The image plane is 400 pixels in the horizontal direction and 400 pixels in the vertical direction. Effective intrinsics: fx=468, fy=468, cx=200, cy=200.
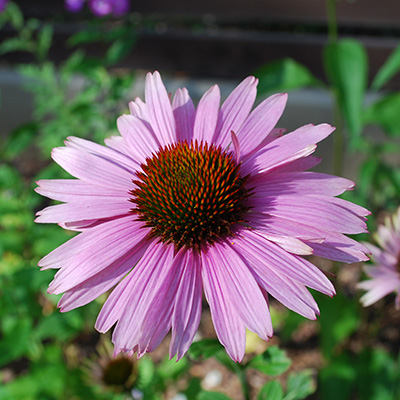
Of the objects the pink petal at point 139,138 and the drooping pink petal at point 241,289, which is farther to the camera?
the pink petal at point 139,138

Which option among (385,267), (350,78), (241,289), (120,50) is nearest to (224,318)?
(241,289)

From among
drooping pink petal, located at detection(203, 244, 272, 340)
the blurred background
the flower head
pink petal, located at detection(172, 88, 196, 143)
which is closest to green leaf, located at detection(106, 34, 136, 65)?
the blurred background

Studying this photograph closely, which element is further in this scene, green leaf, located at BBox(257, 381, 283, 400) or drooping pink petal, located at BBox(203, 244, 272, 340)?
green leaf, located at BBox(257, 381, 283, 400)

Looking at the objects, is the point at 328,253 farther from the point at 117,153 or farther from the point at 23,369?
the point at 23,369

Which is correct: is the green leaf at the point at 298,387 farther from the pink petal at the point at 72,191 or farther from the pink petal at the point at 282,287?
the pink petal at the point at 72,191

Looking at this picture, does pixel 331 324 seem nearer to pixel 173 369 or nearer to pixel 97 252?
pixel 173 369

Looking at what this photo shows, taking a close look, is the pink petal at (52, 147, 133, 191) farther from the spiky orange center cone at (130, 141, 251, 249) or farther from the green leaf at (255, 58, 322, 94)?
the green leaf at (255, 58, 322, 94)

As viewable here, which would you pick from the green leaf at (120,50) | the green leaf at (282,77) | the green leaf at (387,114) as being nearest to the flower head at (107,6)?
the green leaf at (120,50)

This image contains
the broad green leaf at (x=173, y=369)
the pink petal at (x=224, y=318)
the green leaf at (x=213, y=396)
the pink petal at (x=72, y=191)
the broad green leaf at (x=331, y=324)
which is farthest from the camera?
the broad green leaf at (x=331, y=324)
